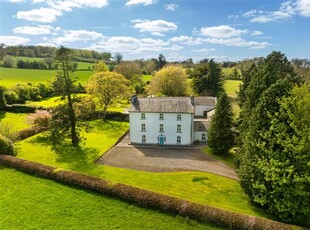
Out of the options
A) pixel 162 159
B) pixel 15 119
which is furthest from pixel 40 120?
pixel 162 159

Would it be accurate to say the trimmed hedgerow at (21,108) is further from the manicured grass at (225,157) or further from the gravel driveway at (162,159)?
the manicured grass at (225,157)

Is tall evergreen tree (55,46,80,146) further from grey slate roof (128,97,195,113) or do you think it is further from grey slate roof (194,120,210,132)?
grey slate roof (194,120,210,132)

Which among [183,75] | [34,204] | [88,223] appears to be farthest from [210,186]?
[183,75]

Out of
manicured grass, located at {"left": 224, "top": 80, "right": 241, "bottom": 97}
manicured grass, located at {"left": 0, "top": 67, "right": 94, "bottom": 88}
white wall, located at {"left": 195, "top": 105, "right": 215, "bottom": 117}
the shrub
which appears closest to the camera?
the shrub

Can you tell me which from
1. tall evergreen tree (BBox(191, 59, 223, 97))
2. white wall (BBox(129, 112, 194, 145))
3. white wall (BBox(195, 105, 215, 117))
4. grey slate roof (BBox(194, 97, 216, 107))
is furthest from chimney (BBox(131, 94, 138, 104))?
tall evergreen tree (BBox(191, 59, 223, 97))

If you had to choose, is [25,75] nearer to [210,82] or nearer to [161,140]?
[210,82]

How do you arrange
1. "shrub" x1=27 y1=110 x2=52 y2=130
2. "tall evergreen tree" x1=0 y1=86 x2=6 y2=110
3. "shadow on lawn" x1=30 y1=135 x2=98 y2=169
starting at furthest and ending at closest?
"tall evergreen tree" x1=0 y1=86 x2=6 y2=110 < "shrub" x1=27 y1=110 x2=52 y2=130 < "shadow on lawn" x1=30 y1=135 x2=98 y2=169
